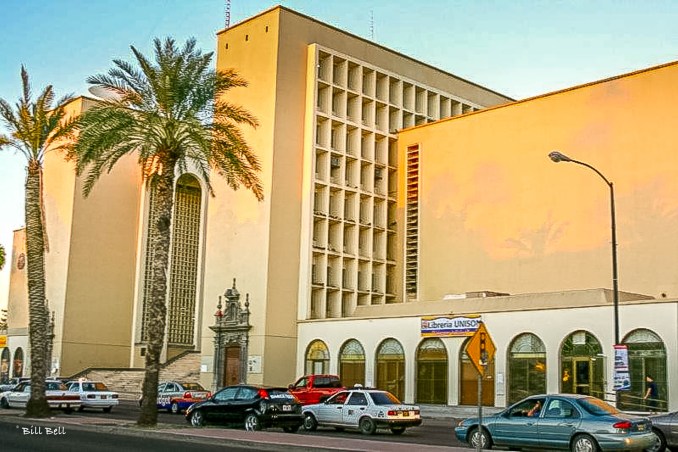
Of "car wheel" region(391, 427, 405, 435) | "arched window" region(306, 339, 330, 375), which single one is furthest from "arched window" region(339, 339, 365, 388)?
"car wheel" region(391, 427, 405, 435)

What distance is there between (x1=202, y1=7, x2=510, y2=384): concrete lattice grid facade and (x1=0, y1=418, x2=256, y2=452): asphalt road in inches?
911

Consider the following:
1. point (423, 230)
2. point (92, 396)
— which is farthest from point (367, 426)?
point (423, 230)

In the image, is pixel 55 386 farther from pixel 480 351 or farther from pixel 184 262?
pixel 184 262

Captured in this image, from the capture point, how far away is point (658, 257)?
4225cm

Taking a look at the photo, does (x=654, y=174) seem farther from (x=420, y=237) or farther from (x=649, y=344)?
(x=420, y=237)

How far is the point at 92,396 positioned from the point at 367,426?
16036 millimetres

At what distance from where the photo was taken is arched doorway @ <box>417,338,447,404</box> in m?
41.6

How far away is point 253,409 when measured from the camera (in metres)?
27.1

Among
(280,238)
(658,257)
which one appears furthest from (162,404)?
(658,257)

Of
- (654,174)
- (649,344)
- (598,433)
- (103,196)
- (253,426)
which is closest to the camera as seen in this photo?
(598,433)

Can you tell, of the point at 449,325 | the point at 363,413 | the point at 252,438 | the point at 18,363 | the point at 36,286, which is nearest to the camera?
the point at 252,438

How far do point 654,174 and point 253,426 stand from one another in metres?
25.7

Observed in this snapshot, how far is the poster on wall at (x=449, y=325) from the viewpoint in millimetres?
40469

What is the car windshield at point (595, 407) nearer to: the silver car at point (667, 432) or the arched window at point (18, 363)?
the silver car at point (667, 432)
